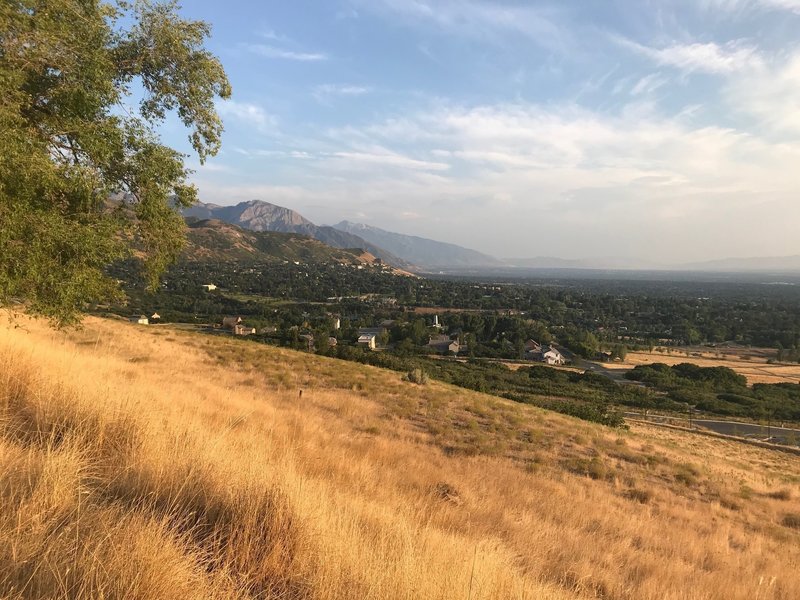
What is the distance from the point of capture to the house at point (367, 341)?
6794cm

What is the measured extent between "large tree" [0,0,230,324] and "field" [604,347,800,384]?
7731 cm

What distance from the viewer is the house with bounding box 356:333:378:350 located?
223 ft

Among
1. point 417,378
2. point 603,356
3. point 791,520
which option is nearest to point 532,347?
point 603,356

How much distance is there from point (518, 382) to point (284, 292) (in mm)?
83486

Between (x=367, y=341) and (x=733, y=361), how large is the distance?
71334mm

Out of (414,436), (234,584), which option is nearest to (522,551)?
(234,584)

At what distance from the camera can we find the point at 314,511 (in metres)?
3.75

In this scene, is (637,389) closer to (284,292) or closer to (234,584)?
(234,584)

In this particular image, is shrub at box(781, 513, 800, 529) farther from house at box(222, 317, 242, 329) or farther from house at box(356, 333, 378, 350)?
house at box(222, 317, 242, 329)

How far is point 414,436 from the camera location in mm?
12359

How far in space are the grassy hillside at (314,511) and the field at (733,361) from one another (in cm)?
7127

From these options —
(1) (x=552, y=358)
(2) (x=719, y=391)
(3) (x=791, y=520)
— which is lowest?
(1) (x=552, y=358)

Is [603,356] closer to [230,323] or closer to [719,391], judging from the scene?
[719,391]

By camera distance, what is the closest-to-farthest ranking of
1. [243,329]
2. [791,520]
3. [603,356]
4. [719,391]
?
[791,520]
[719,391]
[243,329]
[603,356]
